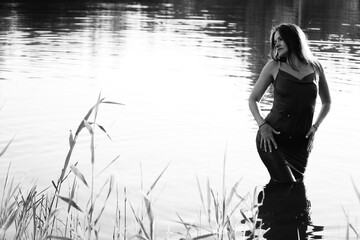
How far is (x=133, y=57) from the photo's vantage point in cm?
1966

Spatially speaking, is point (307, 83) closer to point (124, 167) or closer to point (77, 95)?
point (124, 167)

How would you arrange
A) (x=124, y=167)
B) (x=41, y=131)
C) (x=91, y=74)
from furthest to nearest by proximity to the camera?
1. (x=91, y=74)
2. (x=41, y=131)
3. (x=124, y=167)

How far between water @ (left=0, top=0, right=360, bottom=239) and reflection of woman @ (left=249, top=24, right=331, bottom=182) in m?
0.49

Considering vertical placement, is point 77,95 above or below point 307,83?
below

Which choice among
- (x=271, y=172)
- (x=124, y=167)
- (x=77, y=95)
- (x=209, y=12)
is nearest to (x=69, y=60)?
(x=77, y=95)

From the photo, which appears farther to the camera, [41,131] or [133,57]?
[133,57]

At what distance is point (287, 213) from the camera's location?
683 centimetres

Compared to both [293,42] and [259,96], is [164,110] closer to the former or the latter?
[259,96]

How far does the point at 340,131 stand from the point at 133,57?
32.1 feet

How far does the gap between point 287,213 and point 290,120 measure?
94cm

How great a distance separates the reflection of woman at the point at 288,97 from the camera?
23.3 feet

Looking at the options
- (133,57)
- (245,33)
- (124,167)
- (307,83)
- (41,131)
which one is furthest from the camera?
(245,33)

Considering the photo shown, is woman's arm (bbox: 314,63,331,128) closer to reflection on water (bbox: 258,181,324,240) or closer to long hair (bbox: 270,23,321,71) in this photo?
long hair (bbox: 270,23,321,71)

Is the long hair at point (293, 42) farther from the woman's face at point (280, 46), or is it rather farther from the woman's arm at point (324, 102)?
the woman's arm at point (324, 102)
